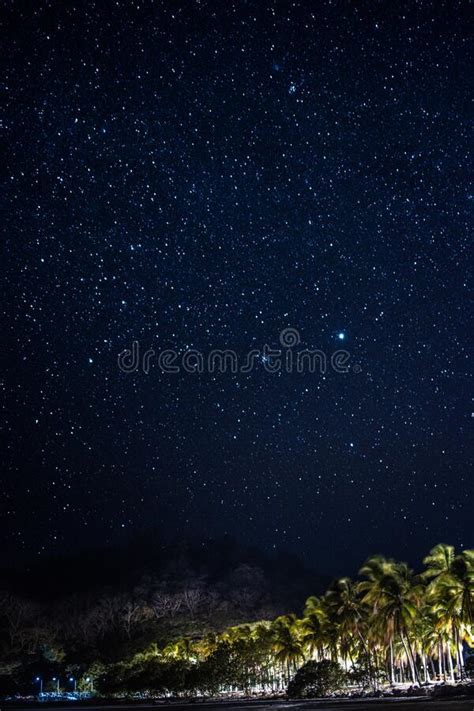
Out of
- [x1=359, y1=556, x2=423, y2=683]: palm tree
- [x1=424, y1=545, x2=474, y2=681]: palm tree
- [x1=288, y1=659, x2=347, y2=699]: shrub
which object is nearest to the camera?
[x1=424, y1=545, x2=474, y2=681]: palm tree

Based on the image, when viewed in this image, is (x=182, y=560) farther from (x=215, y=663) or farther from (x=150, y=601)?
(x=215, y=663)

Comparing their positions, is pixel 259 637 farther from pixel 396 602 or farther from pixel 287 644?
pixel 396 602

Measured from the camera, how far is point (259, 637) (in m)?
60.8

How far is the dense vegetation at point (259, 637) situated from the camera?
4562 centimetres

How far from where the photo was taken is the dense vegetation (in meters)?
45.6

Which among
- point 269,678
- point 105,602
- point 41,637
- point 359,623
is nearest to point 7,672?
point 41,637

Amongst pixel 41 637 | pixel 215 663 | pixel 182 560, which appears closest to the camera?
pixel 215 663

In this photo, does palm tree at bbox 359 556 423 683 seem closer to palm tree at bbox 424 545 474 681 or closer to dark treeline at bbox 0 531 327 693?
palm tree at bbox 424 545 474 681

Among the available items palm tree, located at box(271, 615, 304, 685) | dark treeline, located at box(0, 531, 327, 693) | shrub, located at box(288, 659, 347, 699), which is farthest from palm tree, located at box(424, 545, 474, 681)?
dark treeline, located at box(0, 531, 327, 693)

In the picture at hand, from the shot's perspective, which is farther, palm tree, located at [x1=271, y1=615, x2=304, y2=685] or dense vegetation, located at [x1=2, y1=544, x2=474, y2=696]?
palm tree, located at [x1=271, y1=615, x2=304, y2=685]

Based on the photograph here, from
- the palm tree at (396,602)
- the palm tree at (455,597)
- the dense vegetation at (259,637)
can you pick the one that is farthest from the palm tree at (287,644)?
the palm tree at (455,597)

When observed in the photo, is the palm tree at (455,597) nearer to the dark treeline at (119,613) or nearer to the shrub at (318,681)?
the shrub at (318,681)

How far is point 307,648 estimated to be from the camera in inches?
2404

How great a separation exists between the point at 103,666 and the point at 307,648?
847 inches
